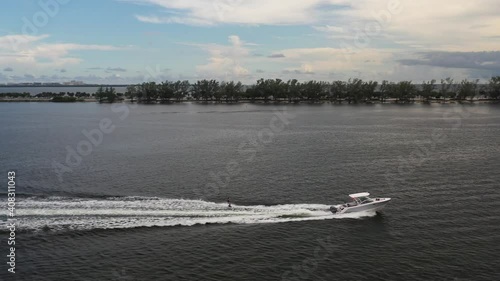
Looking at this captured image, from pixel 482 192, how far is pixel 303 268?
34175 mm

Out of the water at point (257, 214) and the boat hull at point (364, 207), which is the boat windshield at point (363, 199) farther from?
the water at point (257, 214)

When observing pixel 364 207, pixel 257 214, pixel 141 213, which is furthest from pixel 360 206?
pixel 141 213

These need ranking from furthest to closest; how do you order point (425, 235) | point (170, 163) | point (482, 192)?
point (170, 163) < point (482, 192) < point (425, 235)

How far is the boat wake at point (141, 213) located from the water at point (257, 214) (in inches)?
9.0

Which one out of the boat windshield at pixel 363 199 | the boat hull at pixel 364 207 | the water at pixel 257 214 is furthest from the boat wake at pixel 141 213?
the boat windshield at pixel 363 199

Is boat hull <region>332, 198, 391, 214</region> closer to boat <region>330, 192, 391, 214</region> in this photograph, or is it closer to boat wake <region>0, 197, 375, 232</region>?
boat <region>330, 192, 391, 214</region>

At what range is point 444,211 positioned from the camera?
54.3 meters

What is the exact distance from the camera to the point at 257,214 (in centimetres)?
5366

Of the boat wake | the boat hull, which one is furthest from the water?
the boat hull

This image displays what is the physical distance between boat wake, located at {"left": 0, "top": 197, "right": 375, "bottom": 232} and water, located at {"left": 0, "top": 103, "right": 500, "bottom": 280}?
0.23 meters

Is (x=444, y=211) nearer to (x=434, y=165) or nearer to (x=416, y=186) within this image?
(x=416, y=186)

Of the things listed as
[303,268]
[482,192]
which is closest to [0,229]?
[303,268]

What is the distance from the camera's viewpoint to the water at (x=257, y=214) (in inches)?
1639

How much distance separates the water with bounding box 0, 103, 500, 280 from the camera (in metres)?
41.6
